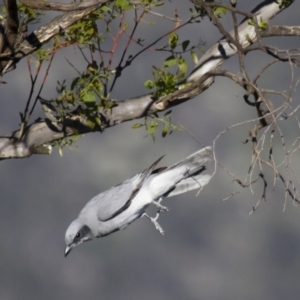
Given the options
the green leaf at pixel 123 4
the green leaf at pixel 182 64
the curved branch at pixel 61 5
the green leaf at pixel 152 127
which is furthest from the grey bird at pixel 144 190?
the curved branch at pixel 61 5

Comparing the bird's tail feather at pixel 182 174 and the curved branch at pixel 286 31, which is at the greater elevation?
the curved branch at pixel 286 31

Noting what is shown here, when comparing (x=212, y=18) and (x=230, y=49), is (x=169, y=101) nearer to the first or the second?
(x=230, y=49)

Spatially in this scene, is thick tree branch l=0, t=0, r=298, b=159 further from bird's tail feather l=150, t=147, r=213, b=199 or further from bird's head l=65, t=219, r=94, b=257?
bird's head l=65, t=219, r=94, b=257

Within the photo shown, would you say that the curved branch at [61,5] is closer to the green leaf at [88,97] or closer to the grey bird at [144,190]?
the green leaf at [88,97]

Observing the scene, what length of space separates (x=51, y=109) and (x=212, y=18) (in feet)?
1.45

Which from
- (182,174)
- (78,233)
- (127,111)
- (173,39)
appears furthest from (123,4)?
(78,233)

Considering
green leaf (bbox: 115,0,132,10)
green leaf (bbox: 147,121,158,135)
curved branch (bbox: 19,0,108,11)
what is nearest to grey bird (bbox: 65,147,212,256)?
green leaf (bbox: 147,121,158,135)

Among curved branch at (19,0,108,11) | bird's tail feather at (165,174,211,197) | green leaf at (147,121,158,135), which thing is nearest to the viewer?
curved branch at (19,0,108,11)

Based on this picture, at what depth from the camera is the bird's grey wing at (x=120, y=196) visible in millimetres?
1601

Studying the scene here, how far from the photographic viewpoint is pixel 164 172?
5.32 feet

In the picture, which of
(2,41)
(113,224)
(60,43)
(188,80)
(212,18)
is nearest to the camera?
(212,18)

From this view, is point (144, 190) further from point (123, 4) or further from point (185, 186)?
point (123, 4)

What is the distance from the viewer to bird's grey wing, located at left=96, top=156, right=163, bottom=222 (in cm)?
160

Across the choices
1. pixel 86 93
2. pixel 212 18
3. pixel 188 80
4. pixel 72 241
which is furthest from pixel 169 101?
pixel 72 241
